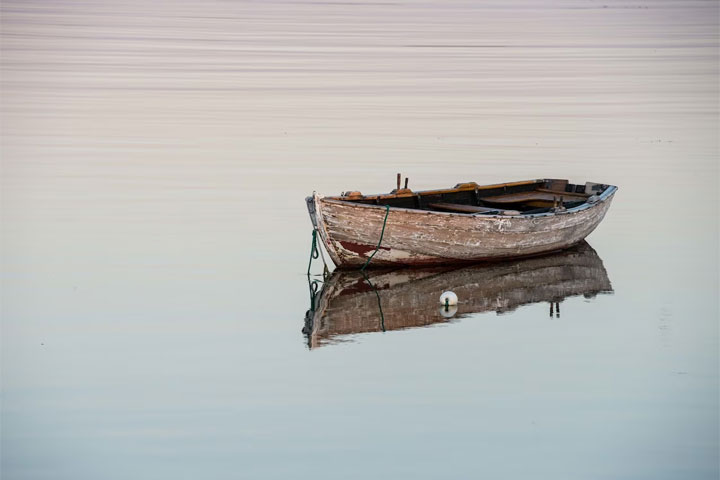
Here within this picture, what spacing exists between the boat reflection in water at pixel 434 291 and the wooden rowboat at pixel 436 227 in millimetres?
182

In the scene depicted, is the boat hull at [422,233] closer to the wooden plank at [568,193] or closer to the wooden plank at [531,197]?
the wooden plank at [531,197]

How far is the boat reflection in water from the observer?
39.6 ft

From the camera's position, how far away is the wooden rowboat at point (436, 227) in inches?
539

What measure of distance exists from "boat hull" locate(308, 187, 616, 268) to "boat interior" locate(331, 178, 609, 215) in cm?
29

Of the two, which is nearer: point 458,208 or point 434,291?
point 434,291

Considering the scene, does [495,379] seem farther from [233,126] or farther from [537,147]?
[233,126]

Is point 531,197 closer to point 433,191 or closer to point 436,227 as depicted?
point 433,191

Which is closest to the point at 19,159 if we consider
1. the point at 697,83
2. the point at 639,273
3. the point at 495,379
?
the point at 639,273

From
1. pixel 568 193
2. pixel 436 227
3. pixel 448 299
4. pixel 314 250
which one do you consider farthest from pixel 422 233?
pixel 568 193

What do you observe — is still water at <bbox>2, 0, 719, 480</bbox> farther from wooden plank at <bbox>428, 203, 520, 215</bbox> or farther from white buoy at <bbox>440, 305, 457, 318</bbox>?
wooden plank at <bbox>428, 203, 520, 215</bbox>

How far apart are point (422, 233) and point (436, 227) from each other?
0.17 m

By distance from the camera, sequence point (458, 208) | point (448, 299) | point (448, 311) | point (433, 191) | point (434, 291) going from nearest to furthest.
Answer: point (448, 311), point (448, 299), point (434, 291), point (458, 208), point (433, 191)

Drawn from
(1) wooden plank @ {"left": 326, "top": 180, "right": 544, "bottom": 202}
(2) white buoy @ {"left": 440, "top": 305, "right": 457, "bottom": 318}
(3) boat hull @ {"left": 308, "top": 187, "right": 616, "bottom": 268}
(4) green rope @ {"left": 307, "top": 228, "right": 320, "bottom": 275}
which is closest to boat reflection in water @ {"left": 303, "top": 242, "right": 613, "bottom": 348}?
(2) white buoy @ {"left": 440, "top": 305, "right": 457, "bottom": 318}

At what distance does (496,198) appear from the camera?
16.2 metres
